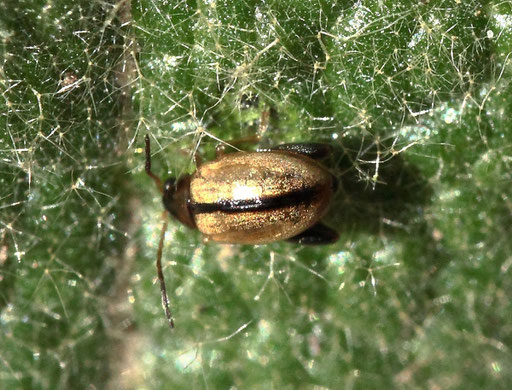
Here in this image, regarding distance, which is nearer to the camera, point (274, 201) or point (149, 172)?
point (274, 201)

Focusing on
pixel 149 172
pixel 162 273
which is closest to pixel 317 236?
pixel 162 273

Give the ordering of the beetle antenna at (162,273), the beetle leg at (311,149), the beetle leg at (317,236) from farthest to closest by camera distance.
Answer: the beetle antenna at (162,273) < the beetle leg at (317,236) < the beetle leg at (311,149)

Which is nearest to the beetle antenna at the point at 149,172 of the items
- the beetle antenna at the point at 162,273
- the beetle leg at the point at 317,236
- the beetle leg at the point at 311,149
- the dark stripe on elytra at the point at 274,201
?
the beetle antenna at the point at 162,273

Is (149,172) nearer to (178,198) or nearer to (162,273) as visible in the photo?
(178,198)

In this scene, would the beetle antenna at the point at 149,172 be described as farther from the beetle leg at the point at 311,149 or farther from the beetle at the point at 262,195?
the beetle leg at the point at 311,149

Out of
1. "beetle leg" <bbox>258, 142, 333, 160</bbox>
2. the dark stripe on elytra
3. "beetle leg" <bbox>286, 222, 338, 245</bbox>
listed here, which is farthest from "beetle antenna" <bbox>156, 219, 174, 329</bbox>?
"beetle leg" <bbox>258, 142, 333, 160</bbox>

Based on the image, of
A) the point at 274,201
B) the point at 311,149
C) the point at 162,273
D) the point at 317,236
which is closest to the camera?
the point at 274,201

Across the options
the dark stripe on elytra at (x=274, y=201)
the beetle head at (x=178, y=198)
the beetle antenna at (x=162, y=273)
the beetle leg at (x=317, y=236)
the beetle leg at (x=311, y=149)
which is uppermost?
the beetle leg at (x=311, y=149)

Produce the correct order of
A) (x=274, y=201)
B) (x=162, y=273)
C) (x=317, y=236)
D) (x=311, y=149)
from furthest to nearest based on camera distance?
(x=162, y=273) → (x=317, y=236) → (x=311, y=149) → (x=274, y=201)
